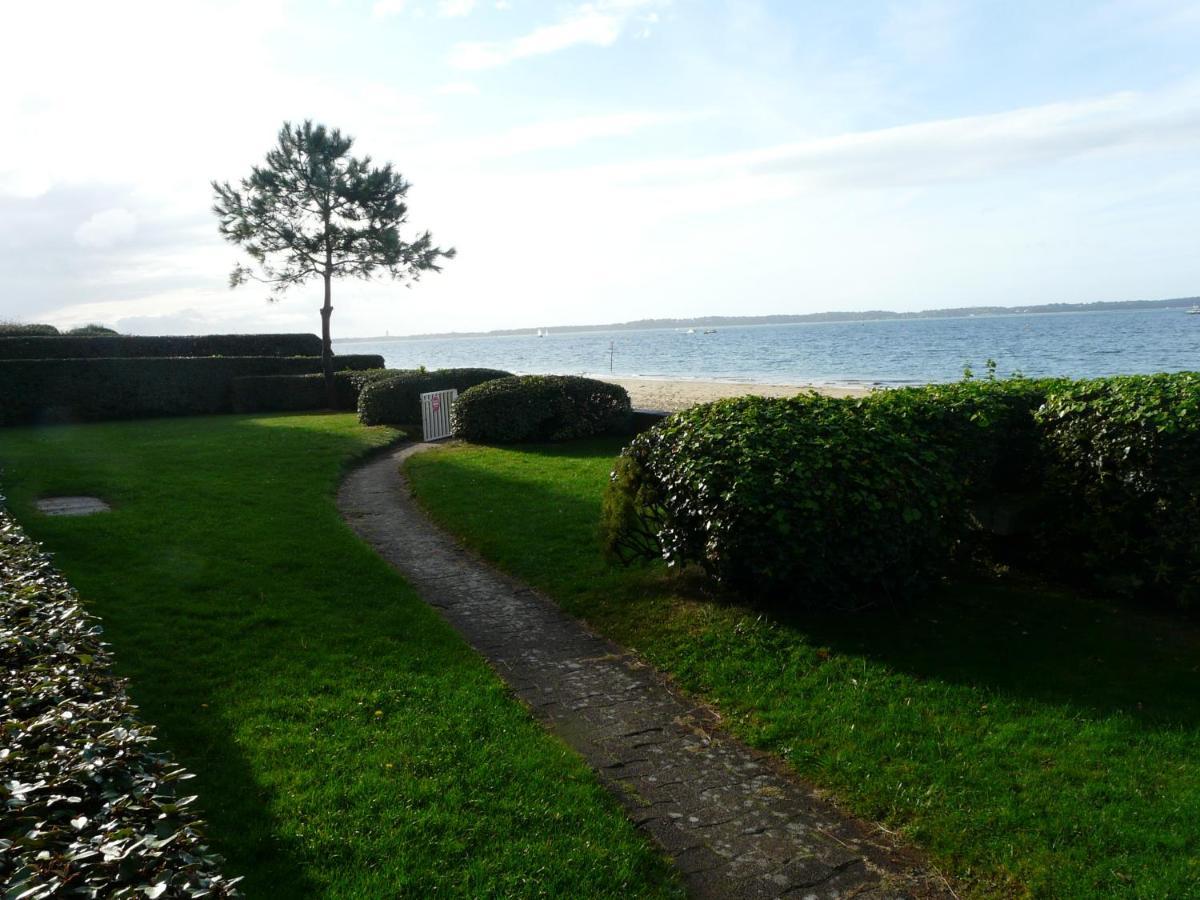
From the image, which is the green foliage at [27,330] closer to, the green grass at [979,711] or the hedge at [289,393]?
the hedge at [289,393]

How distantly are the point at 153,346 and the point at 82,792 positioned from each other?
30327 millimetres

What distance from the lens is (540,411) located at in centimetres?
1788

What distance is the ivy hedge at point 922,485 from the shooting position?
255 inches

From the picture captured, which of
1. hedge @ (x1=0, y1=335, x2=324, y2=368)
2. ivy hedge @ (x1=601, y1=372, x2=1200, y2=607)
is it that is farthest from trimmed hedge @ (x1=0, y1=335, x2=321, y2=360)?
ivy hedge @ (x1=601, y1=372, x2=1200, y2=607)

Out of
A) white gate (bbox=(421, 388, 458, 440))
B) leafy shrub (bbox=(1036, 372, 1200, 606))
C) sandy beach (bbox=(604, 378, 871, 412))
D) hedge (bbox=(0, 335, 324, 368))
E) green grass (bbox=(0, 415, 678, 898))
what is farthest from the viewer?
sandy beach (bbox=(604, 378, 871, 412))

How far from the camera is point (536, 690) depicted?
6008mm

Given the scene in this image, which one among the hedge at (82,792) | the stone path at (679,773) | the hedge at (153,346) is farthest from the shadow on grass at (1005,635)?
the hedge at (153,346)

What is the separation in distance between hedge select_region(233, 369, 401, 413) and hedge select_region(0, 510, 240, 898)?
22805mm

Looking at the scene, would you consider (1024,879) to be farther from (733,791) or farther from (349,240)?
(349,240)

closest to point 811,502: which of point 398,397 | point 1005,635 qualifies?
point 1005,635

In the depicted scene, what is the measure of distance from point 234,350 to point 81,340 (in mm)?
5176

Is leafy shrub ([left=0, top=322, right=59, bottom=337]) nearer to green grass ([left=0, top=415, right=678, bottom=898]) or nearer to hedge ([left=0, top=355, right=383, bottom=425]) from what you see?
hedge ([left=0, top=355, right=383, bottom=425])

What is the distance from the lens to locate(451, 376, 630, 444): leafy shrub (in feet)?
58.7

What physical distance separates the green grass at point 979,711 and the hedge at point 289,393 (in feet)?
64.4
